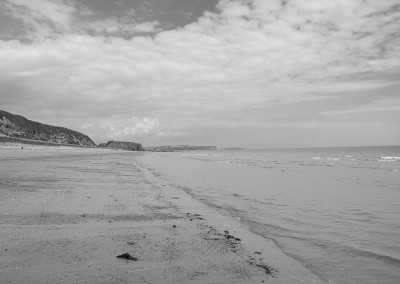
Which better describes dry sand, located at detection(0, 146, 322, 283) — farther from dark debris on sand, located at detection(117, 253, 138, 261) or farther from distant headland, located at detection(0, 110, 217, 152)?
distant headland, located at detection(0, 110, 217, 152)

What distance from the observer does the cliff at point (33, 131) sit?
10241 cm

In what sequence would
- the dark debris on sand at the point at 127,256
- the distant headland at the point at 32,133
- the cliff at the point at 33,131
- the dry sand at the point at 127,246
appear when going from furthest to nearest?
the cliff at the point at 33,131, the distant headland at the point at 32,133, the dark debris on sand at the point at 127,256, the dry sand at the point at 127,246

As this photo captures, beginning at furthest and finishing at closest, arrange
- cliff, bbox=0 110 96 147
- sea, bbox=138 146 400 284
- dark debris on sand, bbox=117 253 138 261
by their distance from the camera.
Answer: cliff, bbox=0 110 96 147 → sea, bbox=138 146 400 284 → dark debris on sand, bbox=117 253 138 261

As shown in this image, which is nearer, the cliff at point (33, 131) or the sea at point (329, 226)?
the sea at point (329, 226)

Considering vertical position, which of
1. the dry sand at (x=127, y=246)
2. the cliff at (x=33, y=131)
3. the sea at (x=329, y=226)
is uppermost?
the cliff at (x=33, y=131)

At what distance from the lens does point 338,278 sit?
5.93m

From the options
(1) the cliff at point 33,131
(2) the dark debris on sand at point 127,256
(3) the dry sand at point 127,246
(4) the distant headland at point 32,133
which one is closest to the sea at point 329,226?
(3) the dry sand at point 127,246

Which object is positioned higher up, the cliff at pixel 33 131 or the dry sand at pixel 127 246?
the cliff at pixel 33 131

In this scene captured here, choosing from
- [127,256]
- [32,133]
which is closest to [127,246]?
[127,256]

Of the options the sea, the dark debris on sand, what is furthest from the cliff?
the dark debris on sand

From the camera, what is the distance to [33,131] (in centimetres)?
12494

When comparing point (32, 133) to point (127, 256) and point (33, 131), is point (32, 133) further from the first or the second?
point (127, 256)

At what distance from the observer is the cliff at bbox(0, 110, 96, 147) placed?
102m

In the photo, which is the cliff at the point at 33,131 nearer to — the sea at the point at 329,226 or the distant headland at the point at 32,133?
the distant headland at the point at 32,133
